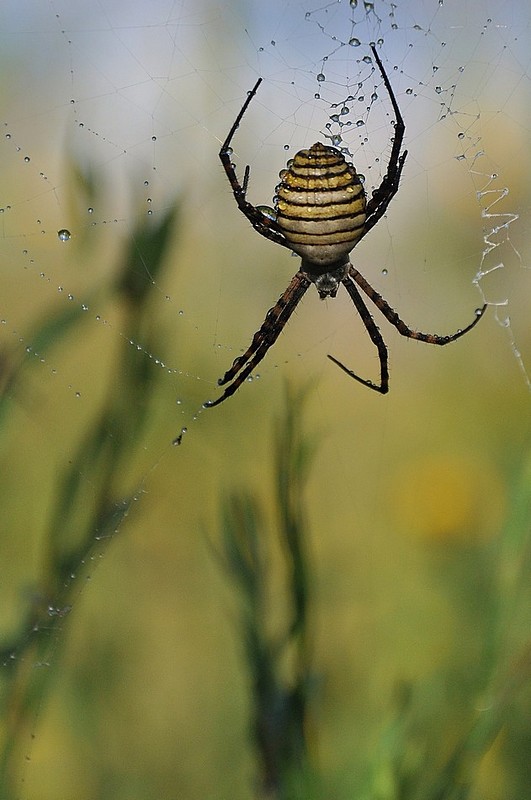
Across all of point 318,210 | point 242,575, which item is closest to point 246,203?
point 318,210

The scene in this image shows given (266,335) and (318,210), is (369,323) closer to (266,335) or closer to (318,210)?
(266,335)

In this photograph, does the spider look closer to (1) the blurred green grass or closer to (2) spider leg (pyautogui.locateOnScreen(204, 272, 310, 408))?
(2) spider leg (pyautogui.locateOnScreen(204, 272, 310, 408))

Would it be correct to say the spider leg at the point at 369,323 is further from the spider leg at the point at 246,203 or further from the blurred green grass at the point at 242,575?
the spider leg at the point at 246,203

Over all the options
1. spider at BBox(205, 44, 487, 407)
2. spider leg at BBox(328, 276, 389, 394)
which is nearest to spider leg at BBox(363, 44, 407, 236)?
spider at BBox(205, 44, 487, 407)

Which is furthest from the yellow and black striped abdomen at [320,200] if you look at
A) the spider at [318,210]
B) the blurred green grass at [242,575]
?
the blurred green grass at [242,575]

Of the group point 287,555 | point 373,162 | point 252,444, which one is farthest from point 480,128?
point 287,555
